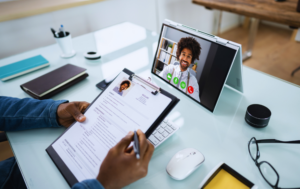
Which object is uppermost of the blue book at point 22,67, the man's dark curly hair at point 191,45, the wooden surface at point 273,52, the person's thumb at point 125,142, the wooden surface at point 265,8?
the man's dark curly hair at point 191,45

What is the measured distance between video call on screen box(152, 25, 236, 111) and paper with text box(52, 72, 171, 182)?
239mm

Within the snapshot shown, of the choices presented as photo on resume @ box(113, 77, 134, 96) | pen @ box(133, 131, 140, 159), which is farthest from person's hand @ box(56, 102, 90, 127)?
pen @ box(133, 131, 140, 159)

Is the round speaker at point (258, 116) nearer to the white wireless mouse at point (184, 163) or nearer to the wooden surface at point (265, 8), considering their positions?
the white wireless mouse at point (184, 163)

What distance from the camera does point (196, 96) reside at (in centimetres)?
78

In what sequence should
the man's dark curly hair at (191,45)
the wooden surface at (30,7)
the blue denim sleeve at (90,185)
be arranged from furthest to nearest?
the wooden surface at (30,7)
the man's dark curly hair at (191,45)
the blue denim sleeve at (90,185)

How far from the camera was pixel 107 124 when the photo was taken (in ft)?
2.05

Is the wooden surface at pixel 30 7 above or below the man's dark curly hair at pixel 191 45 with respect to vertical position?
above

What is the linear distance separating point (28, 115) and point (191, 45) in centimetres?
70

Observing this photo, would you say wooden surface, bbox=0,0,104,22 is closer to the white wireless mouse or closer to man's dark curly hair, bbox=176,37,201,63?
man's dark curly hair, bbox=176,37,201,63

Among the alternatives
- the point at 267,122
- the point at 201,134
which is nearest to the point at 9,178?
the point at 201,134

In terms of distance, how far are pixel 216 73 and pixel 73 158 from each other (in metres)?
0.57

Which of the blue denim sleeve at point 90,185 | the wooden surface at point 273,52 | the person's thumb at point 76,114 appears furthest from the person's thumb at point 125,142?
the wooden surface at point 273,52

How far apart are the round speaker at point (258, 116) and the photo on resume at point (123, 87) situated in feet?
1.39

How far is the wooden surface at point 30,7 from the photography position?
4.42 ft
